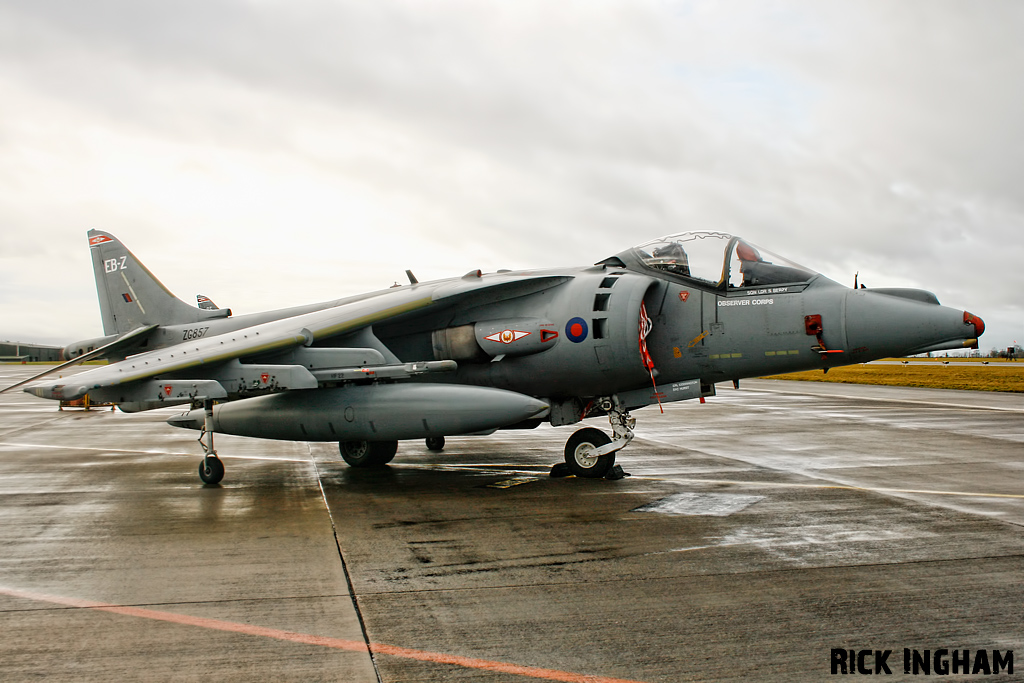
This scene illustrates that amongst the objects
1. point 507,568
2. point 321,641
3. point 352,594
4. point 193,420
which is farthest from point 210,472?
point 321,641

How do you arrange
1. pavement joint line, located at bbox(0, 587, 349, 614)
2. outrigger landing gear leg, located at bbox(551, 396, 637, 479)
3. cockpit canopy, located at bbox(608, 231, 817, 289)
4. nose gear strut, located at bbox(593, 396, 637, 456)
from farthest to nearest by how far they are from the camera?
nose gear strut, located at bbox(593, 396, 637, 456) → outrigger landing gear leg, located at bbox(551, 396, 637, 479) → cockpit canopy, located at bbox(608, 231, 817, 289) → pavement joint line, located at bbox(0, 587, 349, 614)

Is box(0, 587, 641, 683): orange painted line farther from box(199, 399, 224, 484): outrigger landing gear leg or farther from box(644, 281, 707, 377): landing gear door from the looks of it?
box(644, 281, 707, 377): landing gear door

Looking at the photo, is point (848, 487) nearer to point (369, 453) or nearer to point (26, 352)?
point (369, 453)

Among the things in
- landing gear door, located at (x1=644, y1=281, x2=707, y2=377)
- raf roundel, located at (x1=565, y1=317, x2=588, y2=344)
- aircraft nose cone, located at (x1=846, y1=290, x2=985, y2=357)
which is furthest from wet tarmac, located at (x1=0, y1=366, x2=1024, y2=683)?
raf roundel, located at (x1=565, y1=317, x2=588, y2=344)

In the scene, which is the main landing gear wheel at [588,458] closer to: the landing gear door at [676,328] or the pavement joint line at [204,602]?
the landing gear door at [676,328]

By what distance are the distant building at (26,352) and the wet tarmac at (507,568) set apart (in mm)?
100878

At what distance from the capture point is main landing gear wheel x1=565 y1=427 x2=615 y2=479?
31.6 ft

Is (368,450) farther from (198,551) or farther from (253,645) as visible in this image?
(253,645)

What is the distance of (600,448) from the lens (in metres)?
9.52

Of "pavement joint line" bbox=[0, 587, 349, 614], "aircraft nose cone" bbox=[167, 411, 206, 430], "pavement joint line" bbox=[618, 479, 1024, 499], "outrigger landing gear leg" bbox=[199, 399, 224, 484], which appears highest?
"aircraft nose cone" bbox=[167, 411, 206, 430]

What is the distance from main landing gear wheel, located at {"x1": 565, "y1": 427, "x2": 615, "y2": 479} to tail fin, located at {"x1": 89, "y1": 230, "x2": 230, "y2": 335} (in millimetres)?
6396

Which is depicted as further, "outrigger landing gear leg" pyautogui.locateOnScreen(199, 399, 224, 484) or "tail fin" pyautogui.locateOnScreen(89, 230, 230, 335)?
"tail fin" pyautogui.locateOnScreen(89, 230, 230, 335)

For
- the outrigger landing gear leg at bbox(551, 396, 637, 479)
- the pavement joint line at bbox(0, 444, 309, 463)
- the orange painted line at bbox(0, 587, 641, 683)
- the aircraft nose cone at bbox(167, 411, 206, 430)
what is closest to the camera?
the orange painted line at bbox(0, 587, 641, 683)

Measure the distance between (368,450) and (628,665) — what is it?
8.13m
